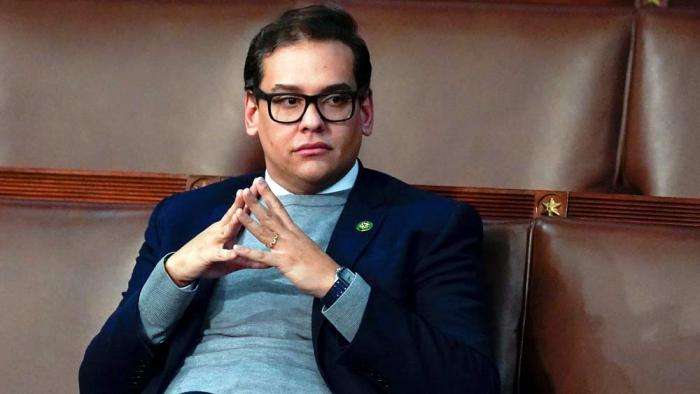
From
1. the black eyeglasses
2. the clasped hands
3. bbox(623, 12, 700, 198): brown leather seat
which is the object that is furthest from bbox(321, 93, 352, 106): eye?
bbox(623, 12, 700, 198): brown leather seat

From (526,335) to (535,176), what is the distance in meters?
0.26

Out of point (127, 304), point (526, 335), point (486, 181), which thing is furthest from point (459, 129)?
point (127, 304)

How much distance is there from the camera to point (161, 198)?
107 cm

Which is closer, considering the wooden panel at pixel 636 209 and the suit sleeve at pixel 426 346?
the suit sleeve at pixel 426 346

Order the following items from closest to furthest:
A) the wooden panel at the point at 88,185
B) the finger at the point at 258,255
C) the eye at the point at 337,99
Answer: the finger at the point at 258,255 → the eye at the point at 337,99 → the wooden panel at the point at 88,185

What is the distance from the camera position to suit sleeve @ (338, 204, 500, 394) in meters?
0.81

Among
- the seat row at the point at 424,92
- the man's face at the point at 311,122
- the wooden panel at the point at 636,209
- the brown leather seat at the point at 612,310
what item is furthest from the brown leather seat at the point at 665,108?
the man's face at the point at 311,122

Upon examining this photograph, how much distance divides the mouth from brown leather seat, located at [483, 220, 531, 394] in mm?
147

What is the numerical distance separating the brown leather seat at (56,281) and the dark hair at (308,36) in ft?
0.52

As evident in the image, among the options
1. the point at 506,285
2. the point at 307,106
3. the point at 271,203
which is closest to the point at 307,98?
the point at 307,106

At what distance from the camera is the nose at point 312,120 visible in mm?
897

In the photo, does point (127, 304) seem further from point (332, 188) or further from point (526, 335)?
point (526, 335)

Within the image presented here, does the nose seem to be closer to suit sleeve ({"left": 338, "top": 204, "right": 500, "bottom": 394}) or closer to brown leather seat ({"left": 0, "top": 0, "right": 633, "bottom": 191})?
suit sleeve ({"left": 338, "top": 204, "right": 500, "bottom": 394})

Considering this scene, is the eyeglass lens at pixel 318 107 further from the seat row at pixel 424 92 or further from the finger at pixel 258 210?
the seat row at pixel 424 92
